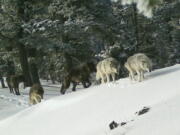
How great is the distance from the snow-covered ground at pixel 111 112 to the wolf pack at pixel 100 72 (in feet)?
1.34

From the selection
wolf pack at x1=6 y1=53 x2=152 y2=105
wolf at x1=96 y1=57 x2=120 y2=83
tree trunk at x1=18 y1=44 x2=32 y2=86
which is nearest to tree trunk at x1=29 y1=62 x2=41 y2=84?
tree trunk at x1=18 y1=44 x2=32 y2=86

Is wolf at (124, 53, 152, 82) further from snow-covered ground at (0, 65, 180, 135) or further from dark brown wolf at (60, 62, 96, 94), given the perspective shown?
dark brown wolf at (60, 62, 96, 94)

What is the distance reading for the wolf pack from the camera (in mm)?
14656

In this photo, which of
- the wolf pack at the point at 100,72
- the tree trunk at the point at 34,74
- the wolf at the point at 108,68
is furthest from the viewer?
the tree trunk at the point at 34,74

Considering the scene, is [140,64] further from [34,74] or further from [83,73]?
[34,74]

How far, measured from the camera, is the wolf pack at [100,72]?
14.7 metres

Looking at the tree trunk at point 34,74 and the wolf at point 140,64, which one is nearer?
the wolf at point 140,64

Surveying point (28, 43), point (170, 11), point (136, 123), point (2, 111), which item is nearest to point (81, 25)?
point (28, 43)

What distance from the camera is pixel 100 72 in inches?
681

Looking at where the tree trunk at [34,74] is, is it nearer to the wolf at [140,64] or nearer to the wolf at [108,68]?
the wolf at [108,68]

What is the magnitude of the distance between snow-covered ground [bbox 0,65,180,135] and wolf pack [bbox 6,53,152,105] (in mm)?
409

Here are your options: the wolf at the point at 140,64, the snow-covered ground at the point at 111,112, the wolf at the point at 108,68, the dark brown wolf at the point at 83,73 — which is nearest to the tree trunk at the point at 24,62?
the dark brown wolf at the point at 83,73

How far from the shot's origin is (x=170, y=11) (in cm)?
4656

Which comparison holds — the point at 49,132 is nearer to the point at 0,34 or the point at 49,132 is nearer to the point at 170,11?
the point at 0,34
